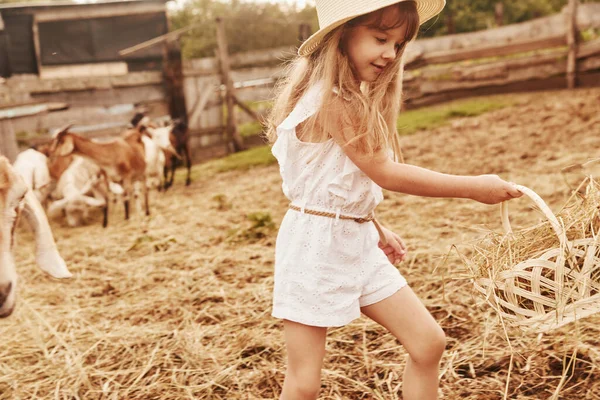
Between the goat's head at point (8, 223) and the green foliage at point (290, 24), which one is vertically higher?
the green foliage at point (290, 24)

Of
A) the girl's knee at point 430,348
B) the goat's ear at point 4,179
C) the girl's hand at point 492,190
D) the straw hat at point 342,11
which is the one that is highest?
the straw hat at point 342,11

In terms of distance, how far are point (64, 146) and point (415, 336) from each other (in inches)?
229

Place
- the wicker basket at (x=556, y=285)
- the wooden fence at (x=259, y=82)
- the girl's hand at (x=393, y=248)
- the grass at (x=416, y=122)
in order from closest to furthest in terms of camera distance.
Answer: the wicker basket at (x=556, y=285), the girl's hand at (x=393, y=248), the grass at (x=416, y=122), the wooden fence at (x=259, y=82)

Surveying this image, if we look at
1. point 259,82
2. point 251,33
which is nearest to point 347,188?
point 259,82

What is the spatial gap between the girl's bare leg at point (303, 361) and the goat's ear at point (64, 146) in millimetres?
5582

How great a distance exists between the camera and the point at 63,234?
659 centimetres

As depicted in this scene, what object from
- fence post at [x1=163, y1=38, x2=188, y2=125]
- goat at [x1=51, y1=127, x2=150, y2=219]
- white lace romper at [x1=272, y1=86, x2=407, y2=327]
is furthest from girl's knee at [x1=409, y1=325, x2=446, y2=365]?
fence post at [x1=163, y1=38, x2=188, y2=125]

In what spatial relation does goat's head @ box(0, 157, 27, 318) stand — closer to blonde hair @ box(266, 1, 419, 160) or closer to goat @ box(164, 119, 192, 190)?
blonde hair @ box(266, 1, 419, 160)

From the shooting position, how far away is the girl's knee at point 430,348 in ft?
6.41

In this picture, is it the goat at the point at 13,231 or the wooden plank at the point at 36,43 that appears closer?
the goat at the point at 13,231

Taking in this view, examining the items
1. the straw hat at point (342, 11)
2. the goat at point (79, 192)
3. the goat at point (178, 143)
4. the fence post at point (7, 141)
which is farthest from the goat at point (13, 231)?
the goat at point (178, 143)

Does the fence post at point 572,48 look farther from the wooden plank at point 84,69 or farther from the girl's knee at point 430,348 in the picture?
the girl's knee at point 430,348

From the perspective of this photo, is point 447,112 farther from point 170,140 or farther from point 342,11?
point 342,11

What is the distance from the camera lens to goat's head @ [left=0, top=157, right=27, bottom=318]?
2459mm
